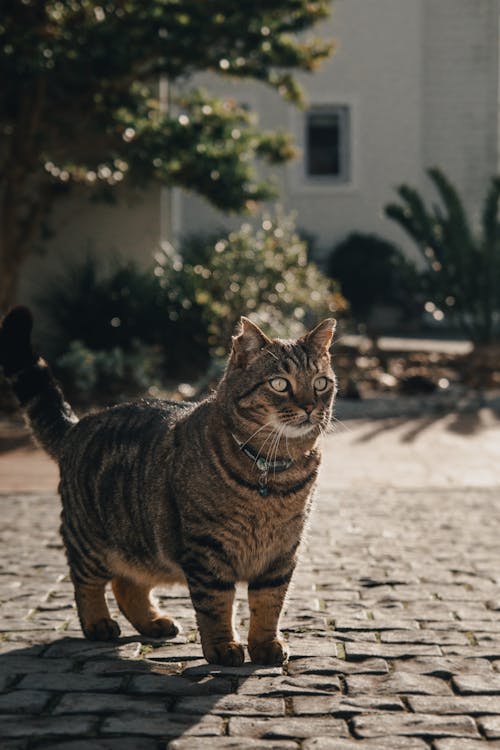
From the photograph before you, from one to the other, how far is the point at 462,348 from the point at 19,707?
1507cm

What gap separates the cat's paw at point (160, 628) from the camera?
4926 mm

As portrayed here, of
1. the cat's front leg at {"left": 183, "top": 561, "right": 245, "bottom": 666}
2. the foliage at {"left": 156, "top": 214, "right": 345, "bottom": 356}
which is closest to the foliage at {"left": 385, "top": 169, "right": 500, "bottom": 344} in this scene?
the foliage at {"left": 156, "top": 214, "right": 345, "bottom": 356}

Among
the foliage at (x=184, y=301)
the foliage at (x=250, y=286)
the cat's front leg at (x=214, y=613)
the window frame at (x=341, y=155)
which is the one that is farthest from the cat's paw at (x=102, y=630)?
the window frame at (x=341, y=155)

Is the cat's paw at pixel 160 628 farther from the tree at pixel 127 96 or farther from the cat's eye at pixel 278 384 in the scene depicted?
the tree at pixel 127 96

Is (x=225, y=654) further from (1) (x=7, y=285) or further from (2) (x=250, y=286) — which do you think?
(2) (x=250, y=286)

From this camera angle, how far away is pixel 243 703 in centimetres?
398

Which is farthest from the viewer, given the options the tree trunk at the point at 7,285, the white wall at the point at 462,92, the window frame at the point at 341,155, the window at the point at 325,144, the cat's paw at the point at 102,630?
the window at the point at 325,144

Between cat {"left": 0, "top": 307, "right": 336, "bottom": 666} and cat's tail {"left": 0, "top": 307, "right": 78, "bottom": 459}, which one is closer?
cat {"left": 0, "top": 307, "right": 336, "bottom": 666}

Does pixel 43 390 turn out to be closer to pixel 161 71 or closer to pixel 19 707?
pixel 19 707

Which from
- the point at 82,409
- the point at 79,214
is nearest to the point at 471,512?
the point at 82,409

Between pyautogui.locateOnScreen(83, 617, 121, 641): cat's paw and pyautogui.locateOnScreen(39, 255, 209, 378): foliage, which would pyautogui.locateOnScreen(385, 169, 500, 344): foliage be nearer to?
pyautogui.locateOnScreen(39, 255, 209, 378): foliage

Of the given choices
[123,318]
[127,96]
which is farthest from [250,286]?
[127,96]

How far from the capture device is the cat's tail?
16.4ft

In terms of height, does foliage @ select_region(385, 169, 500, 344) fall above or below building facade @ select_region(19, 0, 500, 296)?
below
